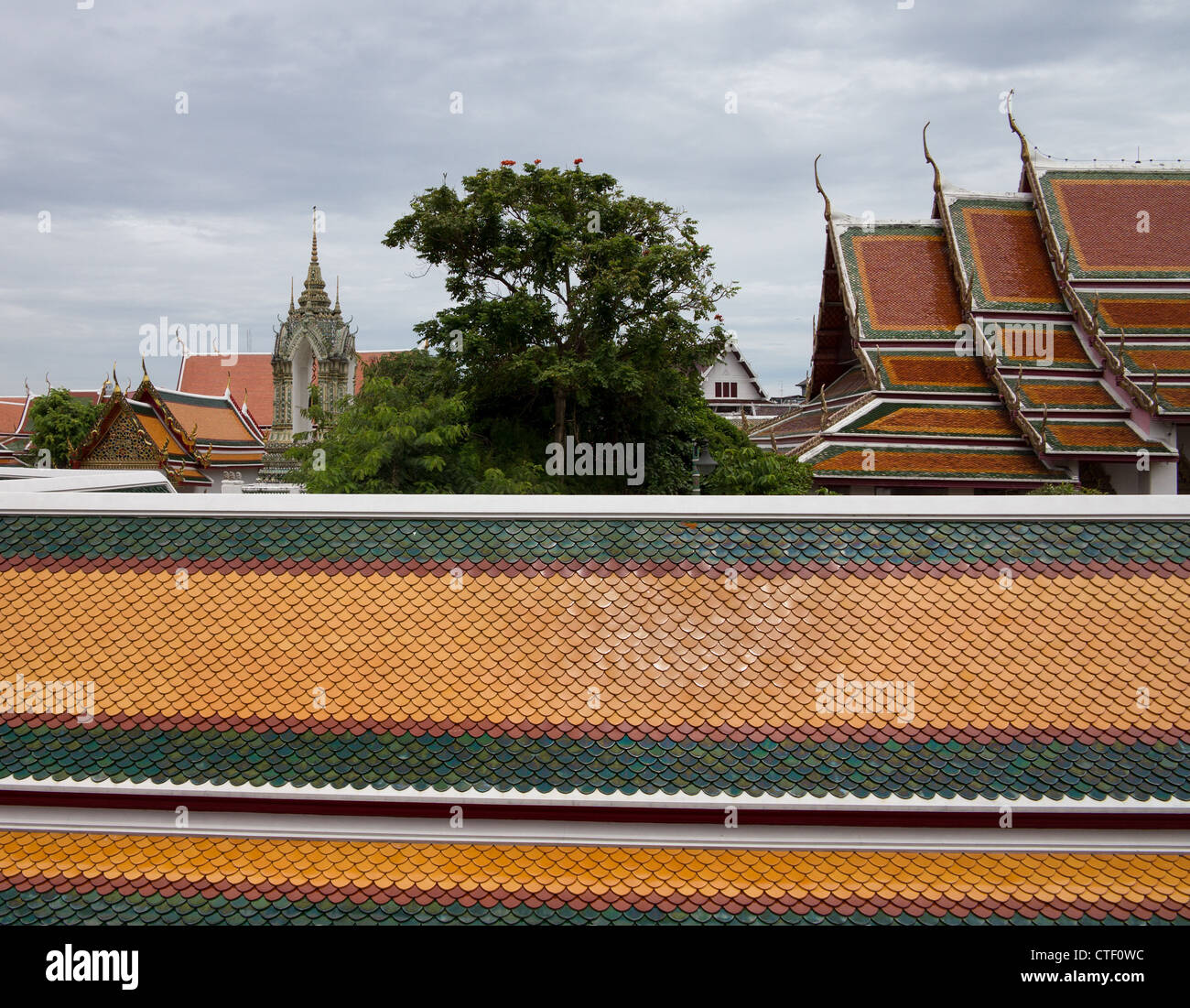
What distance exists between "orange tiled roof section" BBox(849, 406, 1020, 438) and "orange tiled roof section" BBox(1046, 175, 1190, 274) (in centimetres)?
585

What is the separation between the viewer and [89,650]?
7723 mm

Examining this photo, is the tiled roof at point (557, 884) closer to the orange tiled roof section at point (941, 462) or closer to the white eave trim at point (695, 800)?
the white eave trim at point (695, 800)

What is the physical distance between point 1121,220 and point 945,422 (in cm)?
936

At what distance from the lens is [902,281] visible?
89.1 ft

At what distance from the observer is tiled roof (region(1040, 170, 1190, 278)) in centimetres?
2586

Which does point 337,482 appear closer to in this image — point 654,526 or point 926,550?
point 654,526

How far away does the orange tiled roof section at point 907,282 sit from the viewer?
1035 inches

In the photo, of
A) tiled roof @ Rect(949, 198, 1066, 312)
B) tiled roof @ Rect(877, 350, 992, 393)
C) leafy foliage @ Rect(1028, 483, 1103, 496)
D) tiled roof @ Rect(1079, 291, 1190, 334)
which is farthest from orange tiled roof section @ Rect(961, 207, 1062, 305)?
leafy foliage @ Rect(1028, 483, 1103, 496)

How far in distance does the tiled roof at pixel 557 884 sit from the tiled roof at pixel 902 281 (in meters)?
21.8

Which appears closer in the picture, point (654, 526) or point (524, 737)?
point (524, 737)

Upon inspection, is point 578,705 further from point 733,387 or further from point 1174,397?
point 733,387
